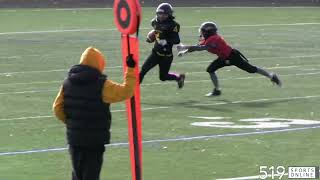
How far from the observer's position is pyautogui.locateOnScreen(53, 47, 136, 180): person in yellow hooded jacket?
855 cm

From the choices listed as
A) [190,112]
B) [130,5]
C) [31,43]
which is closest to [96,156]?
[130,5]

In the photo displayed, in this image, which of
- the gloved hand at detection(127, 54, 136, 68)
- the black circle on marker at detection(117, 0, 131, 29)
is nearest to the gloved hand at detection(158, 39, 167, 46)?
the black circle on marker at detection(117, 0, 131, 29)

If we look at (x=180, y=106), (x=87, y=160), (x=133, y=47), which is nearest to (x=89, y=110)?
(x=87, y=160)

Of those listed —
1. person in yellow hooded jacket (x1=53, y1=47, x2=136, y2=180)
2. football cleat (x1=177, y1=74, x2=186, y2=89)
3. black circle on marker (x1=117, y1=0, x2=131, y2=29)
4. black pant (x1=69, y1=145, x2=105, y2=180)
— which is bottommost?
football cleat (x1=177, y1=74, x2=186, y2=89)

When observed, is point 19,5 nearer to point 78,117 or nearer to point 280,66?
point 280,66

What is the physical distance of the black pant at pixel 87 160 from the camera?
339 inches

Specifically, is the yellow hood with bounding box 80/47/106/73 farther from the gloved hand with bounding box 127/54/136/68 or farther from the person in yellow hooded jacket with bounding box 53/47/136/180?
the gloved hand with bounding box 127/54/136/68

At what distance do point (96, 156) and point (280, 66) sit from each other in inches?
639

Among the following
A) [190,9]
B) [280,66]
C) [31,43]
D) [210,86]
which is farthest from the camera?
[190,9]

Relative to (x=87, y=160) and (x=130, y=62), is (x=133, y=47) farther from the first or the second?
(x=87, y=160)

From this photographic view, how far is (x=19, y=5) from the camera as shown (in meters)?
57.0

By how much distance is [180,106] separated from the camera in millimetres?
17281

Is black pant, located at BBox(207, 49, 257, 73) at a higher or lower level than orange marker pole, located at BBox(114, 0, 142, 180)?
lower

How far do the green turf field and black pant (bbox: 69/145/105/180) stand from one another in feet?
7.78
